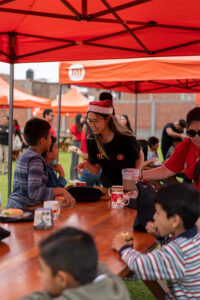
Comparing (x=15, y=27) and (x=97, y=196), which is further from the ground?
(x=15, y=27)

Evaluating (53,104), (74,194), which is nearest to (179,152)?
(74,194)

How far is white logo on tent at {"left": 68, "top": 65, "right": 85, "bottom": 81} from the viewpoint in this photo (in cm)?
601

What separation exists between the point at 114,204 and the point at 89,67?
3617 millimetres

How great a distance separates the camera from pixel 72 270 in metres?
1.15

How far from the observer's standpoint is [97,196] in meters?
3.13

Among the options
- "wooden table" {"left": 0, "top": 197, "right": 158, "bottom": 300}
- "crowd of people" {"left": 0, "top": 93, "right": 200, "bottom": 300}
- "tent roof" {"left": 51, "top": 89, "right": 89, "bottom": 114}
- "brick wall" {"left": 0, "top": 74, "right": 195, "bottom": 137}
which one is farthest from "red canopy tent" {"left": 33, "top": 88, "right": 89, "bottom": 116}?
"brick wall" {"left": 0, "top": 74, "right": 195, "bottom": 137}

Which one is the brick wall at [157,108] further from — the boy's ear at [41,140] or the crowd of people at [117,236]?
the boy's ear at [41,140]

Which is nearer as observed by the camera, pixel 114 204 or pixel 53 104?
pixel 114 204

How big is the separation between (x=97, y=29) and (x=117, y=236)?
259 centimetres

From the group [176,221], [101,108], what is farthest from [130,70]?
[176,221]

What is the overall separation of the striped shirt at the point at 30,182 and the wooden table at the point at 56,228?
23 centimetres

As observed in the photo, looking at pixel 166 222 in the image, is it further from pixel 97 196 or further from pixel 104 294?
pixel 97 196

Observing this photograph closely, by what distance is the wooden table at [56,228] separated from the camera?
1.47 m

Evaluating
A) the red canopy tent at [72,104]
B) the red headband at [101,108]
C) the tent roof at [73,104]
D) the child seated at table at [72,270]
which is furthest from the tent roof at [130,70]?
the tent roof at [73,104]
